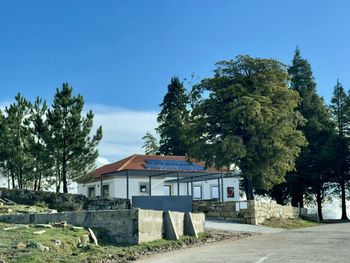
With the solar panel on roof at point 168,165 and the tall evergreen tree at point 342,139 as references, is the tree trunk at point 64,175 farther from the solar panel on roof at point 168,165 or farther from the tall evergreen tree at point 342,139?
the tall evergreen tree at point 342,139

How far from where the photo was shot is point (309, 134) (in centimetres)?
5369

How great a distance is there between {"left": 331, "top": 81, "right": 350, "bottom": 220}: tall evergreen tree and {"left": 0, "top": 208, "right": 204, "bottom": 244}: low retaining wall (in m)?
37.9

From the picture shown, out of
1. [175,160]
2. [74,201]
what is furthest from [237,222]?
[175,160]

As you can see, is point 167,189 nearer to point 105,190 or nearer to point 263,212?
point 105,190

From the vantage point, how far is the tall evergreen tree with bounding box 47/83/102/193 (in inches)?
1367

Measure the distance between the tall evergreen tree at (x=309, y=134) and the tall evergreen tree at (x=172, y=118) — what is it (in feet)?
55.4

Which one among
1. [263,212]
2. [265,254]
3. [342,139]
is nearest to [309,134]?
[342,139]

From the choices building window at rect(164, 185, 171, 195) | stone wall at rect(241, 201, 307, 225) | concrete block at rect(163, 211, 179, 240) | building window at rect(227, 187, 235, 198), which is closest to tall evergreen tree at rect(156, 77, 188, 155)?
building window at rect(227, 187, 235, 198)

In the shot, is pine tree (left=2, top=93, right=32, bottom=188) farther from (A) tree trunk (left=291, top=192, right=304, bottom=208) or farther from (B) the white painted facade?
(A) tree trunk (left=291, top=192, right=304, bottom=208)

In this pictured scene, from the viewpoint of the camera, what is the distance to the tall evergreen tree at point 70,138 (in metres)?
34.7

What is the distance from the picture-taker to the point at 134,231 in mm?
16422

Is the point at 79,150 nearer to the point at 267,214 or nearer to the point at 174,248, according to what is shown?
the point at 267,214

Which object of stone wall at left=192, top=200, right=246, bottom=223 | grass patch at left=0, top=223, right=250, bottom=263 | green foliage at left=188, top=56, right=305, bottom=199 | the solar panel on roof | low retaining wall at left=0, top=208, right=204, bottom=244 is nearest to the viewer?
grass patch at left=0, top=223, right=250, bottom=263

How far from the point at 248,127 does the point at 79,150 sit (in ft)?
36.7
